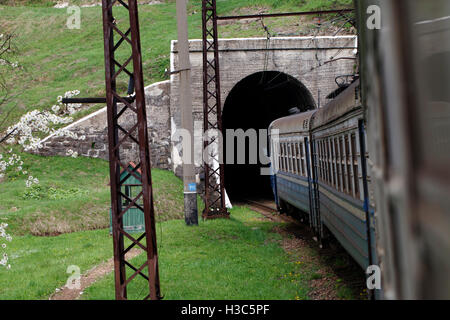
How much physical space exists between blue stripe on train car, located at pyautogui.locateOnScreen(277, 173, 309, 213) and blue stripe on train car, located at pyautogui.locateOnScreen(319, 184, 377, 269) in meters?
2.40

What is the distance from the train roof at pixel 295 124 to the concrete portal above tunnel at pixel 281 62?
20.9ft

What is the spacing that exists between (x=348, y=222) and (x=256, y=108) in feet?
96.2

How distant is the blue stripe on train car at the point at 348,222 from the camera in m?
7.40

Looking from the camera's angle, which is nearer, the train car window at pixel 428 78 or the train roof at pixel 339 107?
the train car window at pixel 428 78

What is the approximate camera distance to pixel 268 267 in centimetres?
1156

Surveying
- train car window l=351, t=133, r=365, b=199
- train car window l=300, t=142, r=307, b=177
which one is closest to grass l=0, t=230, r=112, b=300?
train car window l=300, t=142, r=307, b=177

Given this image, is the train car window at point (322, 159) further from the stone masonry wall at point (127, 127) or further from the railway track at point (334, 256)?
the stone masonry wall at point (127, 127)

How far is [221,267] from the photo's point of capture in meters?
11.5

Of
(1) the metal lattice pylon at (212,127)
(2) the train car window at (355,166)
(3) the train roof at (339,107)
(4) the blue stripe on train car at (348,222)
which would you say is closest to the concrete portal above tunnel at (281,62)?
(1) the metal lattice pylon at (212,127)

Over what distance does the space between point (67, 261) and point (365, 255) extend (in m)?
8.13

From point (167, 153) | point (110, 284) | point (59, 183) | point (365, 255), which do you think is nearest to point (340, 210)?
point (365, 255)

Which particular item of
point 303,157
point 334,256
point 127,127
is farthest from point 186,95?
point 127,127

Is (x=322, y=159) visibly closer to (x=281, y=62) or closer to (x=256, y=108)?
(x=281, y=62)

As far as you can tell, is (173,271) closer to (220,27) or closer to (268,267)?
(268,267)
